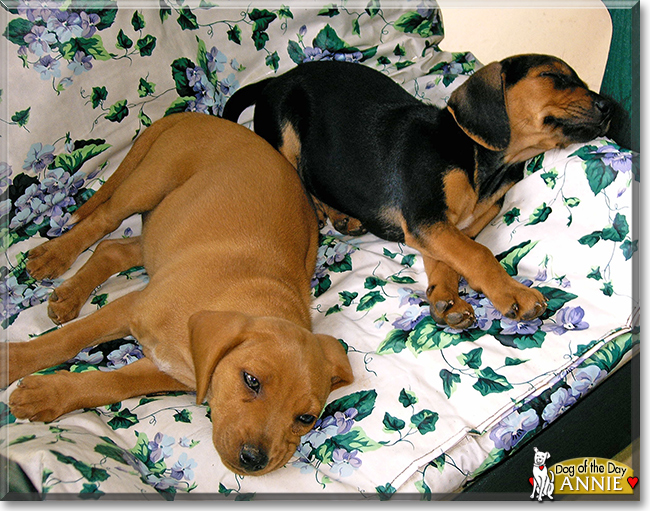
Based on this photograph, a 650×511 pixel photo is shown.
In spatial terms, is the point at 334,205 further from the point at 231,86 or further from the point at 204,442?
the point at 204,442

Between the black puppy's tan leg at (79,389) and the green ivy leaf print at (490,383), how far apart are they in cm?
132

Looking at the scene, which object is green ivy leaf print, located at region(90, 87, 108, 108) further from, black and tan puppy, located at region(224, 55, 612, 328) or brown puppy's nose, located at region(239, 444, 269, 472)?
brown puppy's nose, located at region(239, 444, 269, 472)

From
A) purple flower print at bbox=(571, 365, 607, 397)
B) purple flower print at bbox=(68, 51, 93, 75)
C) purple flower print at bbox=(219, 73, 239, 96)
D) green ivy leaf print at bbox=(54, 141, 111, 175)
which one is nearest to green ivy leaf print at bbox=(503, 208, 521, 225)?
purple flower print at bbox=(571, 365, 607, 397)

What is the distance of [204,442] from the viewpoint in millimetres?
2479

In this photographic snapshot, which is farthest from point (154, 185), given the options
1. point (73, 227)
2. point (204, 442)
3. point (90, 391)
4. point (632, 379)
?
point (632, 379)

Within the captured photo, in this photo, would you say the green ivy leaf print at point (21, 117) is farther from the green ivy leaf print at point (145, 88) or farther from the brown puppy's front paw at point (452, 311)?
the brown puppy's front paw at point (452, 311)

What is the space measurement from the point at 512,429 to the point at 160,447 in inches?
54.1

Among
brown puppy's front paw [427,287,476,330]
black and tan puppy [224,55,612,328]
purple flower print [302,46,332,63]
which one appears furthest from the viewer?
purple flower print [302,46,332,63]

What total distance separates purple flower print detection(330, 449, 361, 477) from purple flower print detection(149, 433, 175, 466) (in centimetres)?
63

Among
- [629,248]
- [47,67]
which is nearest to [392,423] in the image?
[629,248]

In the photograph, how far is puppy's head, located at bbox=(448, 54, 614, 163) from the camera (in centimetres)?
315

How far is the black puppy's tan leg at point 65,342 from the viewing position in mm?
2633

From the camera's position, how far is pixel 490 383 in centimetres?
261

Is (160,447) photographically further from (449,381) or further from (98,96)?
(98,96)
